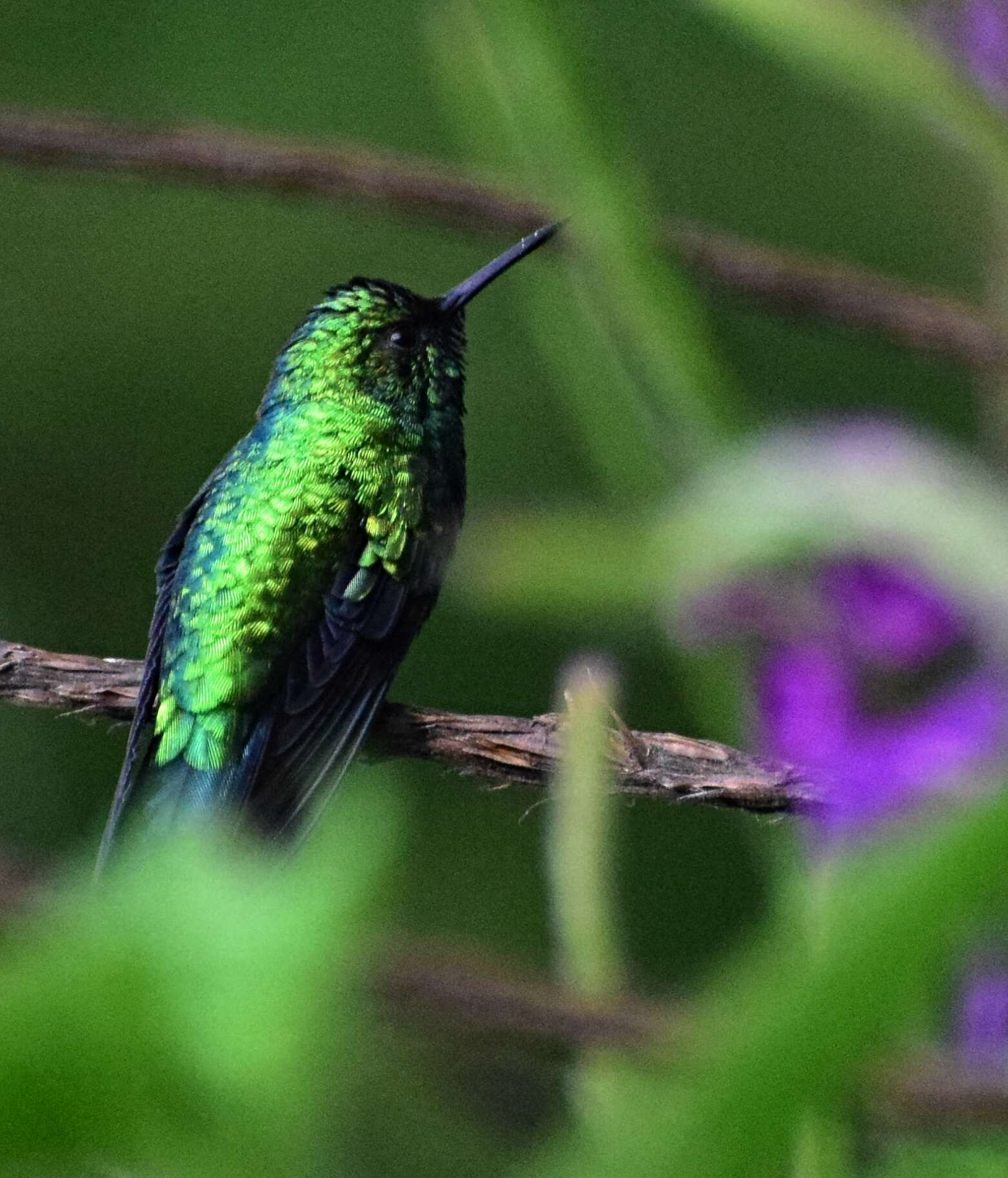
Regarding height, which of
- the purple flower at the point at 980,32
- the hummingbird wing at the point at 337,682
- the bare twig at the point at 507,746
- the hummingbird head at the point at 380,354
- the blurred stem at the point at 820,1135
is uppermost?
the hummingbird head at the point at 380,354

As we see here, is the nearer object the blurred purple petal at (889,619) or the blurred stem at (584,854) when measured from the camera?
the blurred stem at (584,854)

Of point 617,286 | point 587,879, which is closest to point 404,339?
point 617,286

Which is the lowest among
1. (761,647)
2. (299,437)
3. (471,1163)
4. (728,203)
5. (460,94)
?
(471,1163)

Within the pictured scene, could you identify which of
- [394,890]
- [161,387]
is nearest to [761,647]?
[394,890]

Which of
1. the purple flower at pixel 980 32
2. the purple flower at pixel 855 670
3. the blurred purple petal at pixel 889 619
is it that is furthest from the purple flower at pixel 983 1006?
the purple flower at pixel 980 32

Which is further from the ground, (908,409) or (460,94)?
(908,409)

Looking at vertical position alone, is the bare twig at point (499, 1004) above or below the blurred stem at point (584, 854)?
below

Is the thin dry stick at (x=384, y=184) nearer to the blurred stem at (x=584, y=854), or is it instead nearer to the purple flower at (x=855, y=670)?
the purple flower at (x=855, y=670)

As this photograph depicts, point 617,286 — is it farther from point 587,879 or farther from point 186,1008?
point 186,1008

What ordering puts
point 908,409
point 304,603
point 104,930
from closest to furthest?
point 104,930, point 304,603, point 908,409

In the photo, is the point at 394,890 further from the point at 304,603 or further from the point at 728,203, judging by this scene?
the point at 728,203
